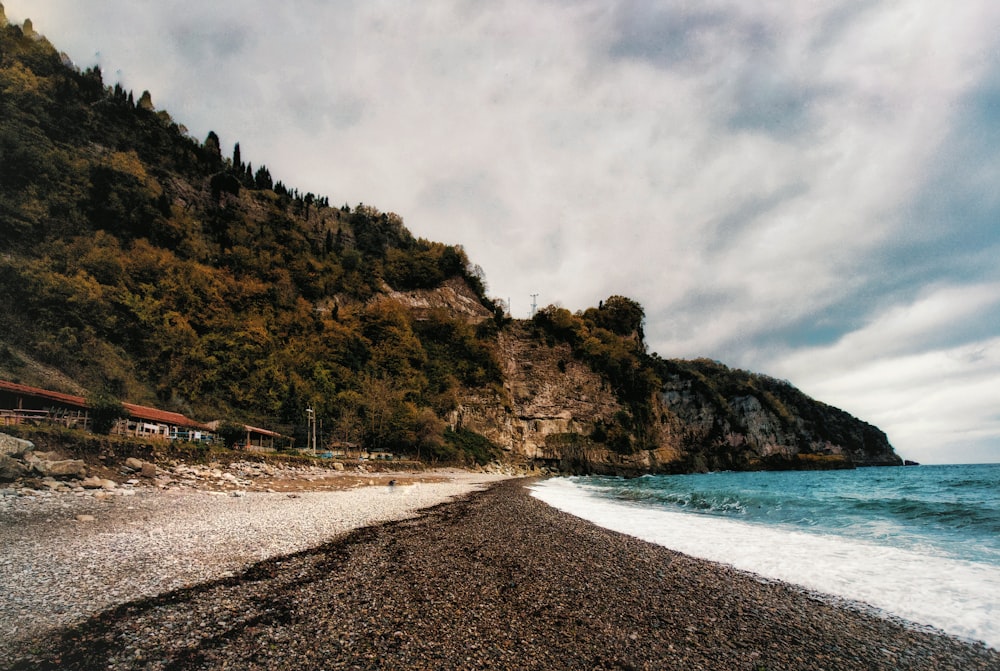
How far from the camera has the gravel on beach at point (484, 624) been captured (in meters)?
4.73

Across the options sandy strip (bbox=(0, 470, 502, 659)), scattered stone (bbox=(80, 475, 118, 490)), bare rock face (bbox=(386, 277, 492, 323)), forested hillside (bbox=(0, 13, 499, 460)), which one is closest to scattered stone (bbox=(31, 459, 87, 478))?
scattered stone (bbox=(80, 475, 118, 490))

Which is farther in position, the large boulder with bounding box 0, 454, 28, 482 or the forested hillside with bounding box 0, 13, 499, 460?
the forested hillside with bounding box 0, 13, 499, 460

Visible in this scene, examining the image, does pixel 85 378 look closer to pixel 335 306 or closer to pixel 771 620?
pixel 335 306

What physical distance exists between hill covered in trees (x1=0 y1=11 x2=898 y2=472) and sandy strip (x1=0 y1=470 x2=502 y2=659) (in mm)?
29480

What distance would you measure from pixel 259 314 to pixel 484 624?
62.4 meters

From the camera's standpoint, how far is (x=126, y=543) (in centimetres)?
879

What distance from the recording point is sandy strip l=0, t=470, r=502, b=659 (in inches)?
231

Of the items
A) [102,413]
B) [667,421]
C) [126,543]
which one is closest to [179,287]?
[102,413]

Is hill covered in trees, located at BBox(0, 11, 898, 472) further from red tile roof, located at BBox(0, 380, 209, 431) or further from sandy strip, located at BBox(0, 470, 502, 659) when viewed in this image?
sandy strip, located at BBox(0, 470, 502, 659)

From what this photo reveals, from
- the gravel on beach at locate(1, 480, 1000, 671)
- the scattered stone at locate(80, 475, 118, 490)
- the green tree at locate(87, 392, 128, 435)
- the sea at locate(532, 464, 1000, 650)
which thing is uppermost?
the green tree at locate(87, 392, 128, 435)

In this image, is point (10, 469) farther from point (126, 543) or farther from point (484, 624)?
point (484, 624)

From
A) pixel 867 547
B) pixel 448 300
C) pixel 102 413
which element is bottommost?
pixel 867 547

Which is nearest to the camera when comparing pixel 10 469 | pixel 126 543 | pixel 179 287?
pixel 126 543

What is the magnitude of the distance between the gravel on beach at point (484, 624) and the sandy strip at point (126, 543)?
64cm
